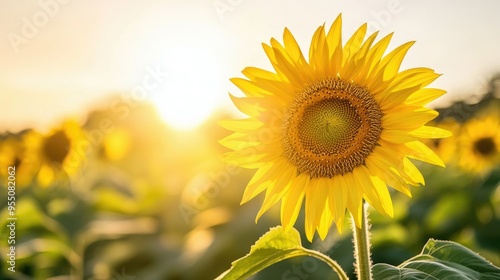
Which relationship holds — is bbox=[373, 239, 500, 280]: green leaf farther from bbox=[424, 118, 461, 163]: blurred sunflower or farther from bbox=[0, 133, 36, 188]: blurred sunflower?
bbox=[424, 118, 461, 163]: blurred sunflower

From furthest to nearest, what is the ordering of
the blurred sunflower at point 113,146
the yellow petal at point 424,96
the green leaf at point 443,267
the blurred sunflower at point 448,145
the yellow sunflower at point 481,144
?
1. the blurred sunflower at point 113,146
2. the blurred sunflower at point 448,145
3. the yellow sunflower at point 481,144
4. the yellow petal at point 424,96
5. the green leaf at point 443,267

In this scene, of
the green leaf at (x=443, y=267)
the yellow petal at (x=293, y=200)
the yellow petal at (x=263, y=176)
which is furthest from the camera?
the yellow petal at (x=263, y=176)

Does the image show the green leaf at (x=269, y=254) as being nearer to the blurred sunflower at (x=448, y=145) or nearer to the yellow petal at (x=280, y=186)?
the yellow petal at (x=280, y=186)

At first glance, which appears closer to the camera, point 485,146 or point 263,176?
point 263,176

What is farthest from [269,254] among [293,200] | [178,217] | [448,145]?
[448,145]

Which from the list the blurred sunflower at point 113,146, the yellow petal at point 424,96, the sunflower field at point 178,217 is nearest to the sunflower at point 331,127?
the yellow petal at point 424,96

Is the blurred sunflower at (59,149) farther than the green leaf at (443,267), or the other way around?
the blurred sunflower at (59,149)

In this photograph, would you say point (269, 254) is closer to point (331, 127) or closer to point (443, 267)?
point (443, 267)
